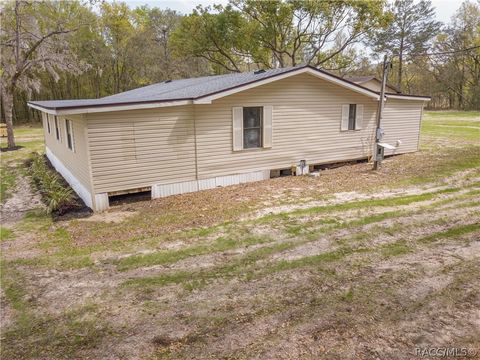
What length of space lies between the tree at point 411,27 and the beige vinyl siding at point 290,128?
102 feet

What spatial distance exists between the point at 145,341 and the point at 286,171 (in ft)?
27.6

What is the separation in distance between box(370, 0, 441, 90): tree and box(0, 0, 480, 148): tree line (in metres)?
0.10

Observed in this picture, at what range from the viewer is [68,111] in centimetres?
756

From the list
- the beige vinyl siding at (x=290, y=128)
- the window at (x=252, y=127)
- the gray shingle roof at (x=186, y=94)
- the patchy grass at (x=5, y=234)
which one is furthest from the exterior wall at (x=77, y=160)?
the window at (x=252, y=127)

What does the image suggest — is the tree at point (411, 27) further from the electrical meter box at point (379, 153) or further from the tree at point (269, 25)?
the electrical meter box at point (379, 153)

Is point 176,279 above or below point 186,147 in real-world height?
below

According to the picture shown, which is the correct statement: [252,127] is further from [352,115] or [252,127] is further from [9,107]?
[9,107]

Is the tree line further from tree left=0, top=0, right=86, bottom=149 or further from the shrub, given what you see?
the shrub

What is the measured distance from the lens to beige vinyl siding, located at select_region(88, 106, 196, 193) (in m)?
8.24

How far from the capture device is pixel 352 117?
12.4 m

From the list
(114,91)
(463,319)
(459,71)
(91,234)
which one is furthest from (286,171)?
(459,71)

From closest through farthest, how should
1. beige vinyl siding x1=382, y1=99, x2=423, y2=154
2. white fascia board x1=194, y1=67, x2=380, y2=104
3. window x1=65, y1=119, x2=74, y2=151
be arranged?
white fascia board x1=194, y1=67, x2=380, y2=104, window x1=65, y1=119, x2=74, y2=151, beige vinyl siding x1=382, y1=99, x2=423, y2=154

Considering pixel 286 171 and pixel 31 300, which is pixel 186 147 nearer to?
pixel 286 171

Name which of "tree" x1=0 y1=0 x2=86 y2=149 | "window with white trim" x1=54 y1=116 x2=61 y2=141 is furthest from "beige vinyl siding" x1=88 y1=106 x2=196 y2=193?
"tree" x1=0 y1=0 x2=86 y2=149
